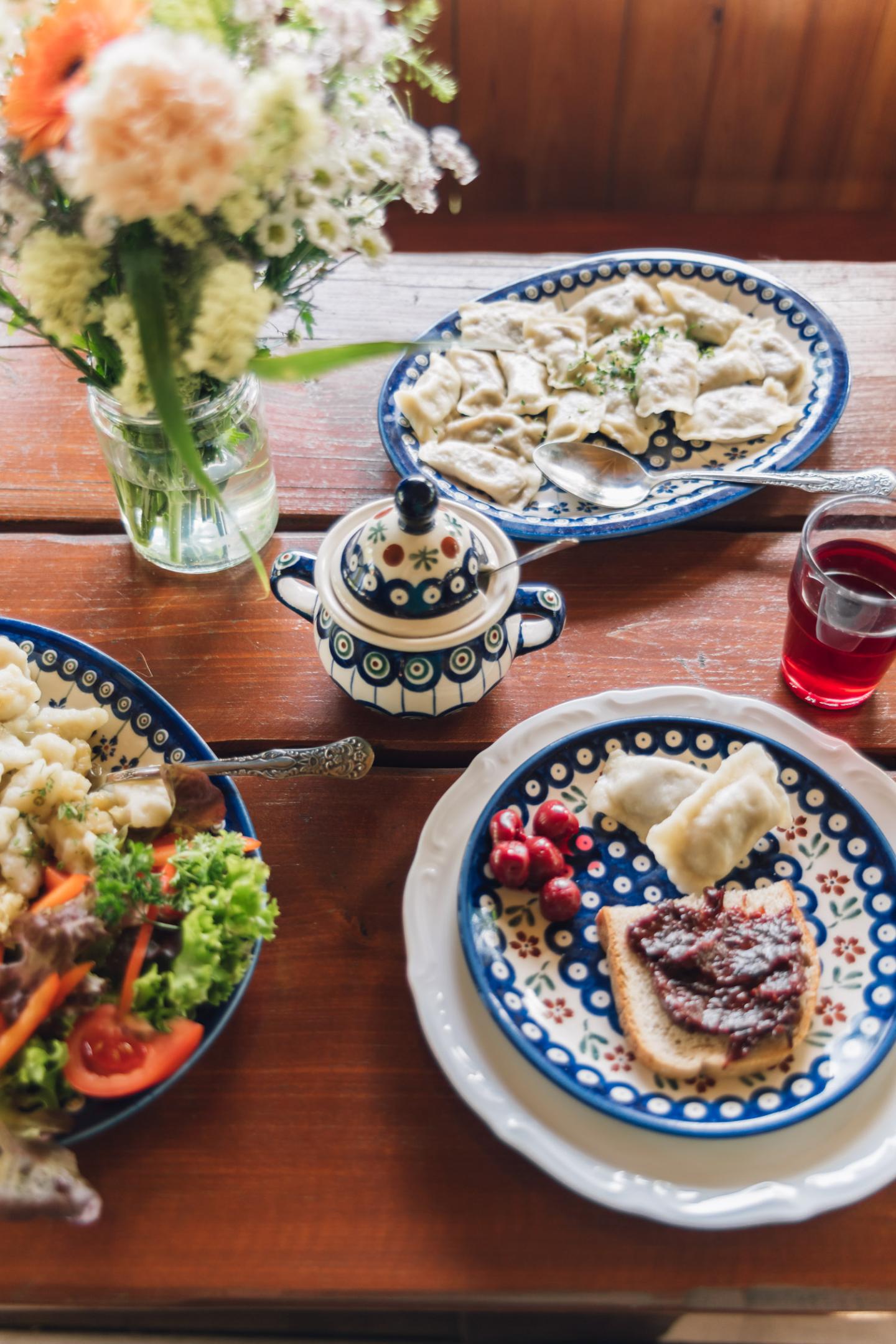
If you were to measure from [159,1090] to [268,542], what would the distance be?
815mm

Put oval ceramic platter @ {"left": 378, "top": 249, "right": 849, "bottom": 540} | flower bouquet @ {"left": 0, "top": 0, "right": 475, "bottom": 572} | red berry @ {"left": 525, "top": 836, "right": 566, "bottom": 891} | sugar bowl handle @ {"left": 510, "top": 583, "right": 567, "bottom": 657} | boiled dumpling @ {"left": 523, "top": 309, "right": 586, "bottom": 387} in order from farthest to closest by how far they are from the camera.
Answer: boiled dumpling @ {"left": 523, "top": 309, "right": 586, "bottom": 387} → oval ceramic platter @ {"left": 378, "top": 249, "right": 849, "bottom": 540} → sugar bowl handle @ {"left": 510, "top": 583, "right": 567, "bottom": 657} → red berry @ {"left": 525, "top": 836, "right": 566, "bottom": 891} → flower bouquet @ {"left": 0, "top": 0, "right": 475, "bottom": 572}

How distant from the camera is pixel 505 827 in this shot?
1.15m

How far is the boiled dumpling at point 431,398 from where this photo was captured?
164 centimetres

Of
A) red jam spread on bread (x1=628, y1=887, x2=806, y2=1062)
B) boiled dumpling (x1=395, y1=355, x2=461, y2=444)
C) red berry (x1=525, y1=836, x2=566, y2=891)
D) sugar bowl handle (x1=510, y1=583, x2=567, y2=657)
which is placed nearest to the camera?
red jam spread on bread (x1=628, y1=887, x2=806, y2=1062)

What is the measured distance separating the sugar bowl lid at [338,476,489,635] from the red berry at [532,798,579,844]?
234 mm

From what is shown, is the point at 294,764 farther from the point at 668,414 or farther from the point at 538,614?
the point at 668,414

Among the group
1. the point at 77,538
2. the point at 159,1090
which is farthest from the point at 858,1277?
the point at 77,538

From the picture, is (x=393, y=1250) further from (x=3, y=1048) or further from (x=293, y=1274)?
(x=3, y=1048)

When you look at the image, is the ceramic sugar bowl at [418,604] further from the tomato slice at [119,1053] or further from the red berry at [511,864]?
the tomato slice at [119,1053]

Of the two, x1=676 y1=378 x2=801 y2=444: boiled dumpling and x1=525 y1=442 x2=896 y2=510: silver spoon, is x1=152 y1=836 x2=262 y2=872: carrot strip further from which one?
x1=676 y1=378 x2=801 y2=444: boiled dumpling

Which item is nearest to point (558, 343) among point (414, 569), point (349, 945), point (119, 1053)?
point (414, 569)

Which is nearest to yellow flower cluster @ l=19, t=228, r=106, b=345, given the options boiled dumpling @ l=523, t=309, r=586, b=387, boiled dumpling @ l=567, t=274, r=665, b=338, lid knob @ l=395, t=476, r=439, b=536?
lid knob @ l=395, t=476, r=439, b=536

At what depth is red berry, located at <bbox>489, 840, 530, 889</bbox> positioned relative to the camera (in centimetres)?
112

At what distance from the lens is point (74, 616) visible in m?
1.45
